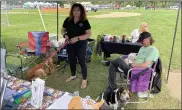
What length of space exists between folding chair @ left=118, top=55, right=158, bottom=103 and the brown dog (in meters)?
1.70

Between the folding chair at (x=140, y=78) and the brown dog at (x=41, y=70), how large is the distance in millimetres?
1700

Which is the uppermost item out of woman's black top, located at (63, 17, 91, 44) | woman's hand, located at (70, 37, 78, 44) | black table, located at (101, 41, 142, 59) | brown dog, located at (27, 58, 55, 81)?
woman's black top, located at (63, 17, 91, 44)

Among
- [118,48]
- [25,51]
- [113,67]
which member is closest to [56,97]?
[113,67]

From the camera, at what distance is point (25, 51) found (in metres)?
4.16

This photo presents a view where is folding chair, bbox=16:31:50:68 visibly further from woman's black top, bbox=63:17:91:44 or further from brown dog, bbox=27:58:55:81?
woman's black top, bbox=63:17:91:44

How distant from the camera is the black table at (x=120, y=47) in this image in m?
4.49

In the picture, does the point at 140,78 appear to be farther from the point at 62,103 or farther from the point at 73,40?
the point at 62,103

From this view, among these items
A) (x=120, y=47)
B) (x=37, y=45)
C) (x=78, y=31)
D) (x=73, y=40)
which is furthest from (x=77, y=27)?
(x=120, y=47)

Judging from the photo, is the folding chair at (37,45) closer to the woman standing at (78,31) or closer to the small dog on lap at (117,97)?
the woman standing at (78,31)

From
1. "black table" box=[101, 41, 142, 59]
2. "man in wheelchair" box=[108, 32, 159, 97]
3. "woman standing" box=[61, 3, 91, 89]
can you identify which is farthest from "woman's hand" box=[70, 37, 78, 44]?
"black table" box=[101, 41, 142, 59]

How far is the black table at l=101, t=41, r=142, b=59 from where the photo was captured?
449 centimetres

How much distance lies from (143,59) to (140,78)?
1.18ft

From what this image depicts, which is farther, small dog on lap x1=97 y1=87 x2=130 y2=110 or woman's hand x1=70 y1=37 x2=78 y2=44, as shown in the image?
woman's hand x1=70 y1=37 x2=78 y2=44

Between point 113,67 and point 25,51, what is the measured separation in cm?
191
